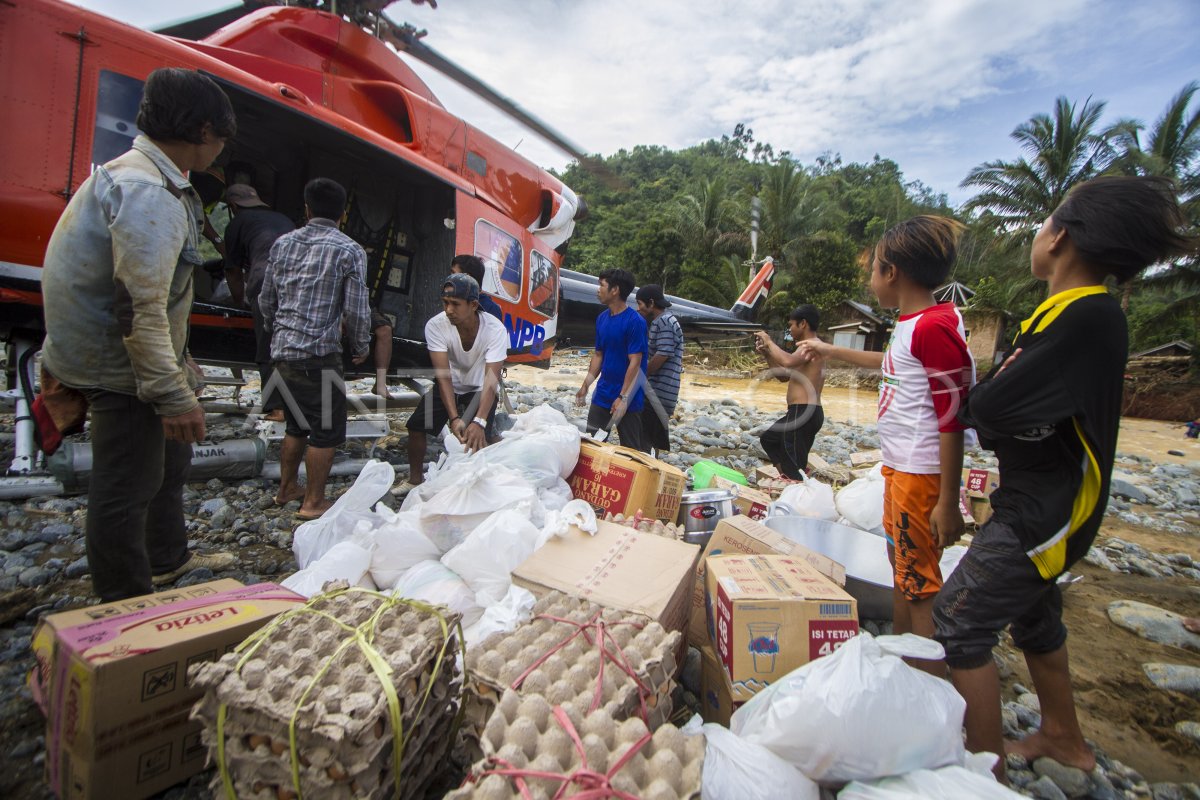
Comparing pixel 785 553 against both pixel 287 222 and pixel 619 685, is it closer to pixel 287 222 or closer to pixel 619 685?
pixel 619 685

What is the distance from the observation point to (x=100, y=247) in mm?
1740

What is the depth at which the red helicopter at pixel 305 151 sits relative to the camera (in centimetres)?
283

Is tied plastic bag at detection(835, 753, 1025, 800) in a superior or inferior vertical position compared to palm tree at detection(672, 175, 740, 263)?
inferior

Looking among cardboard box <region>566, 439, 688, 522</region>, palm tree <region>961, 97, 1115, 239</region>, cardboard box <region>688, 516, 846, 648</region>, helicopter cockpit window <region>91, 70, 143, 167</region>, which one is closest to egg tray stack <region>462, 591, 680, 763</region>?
cardboard box <region>688, 516, 846, 648</region>

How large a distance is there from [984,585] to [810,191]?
26.0m

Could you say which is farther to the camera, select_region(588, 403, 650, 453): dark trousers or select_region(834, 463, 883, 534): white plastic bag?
select_region(588, 403, 650, 453): dark trousers

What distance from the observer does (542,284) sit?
597 cm

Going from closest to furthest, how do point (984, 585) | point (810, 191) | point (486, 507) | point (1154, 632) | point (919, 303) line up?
point (984, 585) → point (919, 303) → point (486, 507) → point (1154, 632) → point (810, 191)

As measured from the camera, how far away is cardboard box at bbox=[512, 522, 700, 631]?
171 cm

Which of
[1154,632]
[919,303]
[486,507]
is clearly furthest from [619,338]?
[1154,632]

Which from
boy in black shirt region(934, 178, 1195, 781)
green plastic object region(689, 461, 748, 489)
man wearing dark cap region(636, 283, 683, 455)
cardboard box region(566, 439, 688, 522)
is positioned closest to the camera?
boy in black shirt region(934, 178, 1195, 781)

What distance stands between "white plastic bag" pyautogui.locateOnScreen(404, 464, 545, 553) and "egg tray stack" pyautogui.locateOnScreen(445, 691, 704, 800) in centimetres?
127

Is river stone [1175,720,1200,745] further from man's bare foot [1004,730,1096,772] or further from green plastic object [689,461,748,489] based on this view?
green plastic object [689,461,748,489]

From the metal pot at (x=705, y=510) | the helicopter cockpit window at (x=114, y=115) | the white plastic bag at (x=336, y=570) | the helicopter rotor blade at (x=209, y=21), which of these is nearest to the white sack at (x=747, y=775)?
the white plastic bag at (x=336, y=570)
